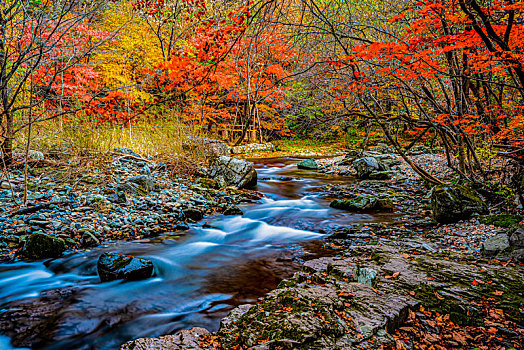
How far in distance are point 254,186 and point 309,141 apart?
15157 millimetres

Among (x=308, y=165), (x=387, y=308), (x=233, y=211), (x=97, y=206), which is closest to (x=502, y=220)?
(x=387, y=308)

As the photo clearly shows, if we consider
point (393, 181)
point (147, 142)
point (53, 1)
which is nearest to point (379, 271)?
point (53, 1)

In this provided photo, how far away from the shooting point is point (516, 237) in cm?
336

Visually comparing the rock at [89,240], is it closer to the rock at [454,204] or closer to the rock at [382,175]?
the rock at [454,204]

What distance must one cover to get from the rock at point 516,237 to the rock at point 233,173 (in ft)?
19.6

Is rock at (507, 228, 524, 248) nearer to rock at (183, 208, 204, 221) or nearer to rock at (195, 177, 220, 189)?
rock at (183, 208, 204, 221)

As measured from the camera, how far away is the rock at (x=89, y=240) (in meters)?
4.37

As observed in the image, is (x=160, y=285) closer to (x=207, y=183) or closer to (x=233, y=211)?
(x=233, y=211)

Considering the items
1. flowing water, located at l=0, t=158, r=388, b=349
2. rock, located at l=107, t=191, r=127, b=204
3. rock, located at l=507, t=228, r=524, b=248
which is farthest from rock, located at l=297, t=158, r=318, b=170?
rock, located at l=507, t=228, r=524, b=248

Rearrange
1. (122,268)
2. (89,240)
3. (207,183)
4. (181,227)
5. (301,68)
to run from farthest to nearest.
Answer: (301,68), (207,183), (181,227), (89,240), (122,268)

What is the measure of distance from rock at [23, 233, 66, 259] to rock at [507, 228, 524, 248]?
5.66m

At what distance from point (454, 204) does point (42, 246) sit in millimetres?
6204

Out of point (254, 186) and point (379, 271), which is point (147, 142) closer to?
point (254, 186)

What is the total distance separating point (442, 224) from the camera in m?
4.93
